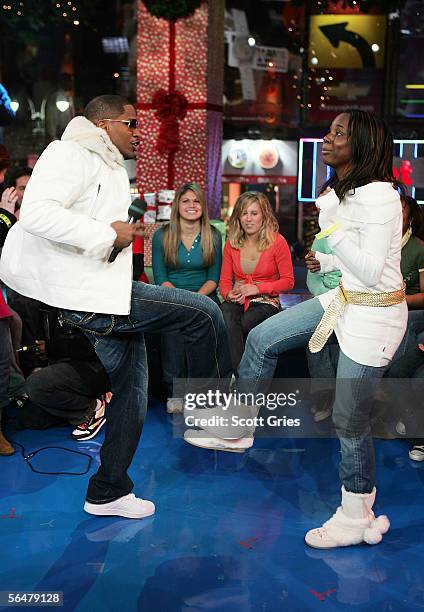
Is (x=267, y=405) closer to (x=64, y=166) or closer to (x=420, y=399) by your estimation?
(x=420, y=399)

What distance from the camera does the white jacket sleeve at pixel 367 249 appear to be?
2.46 metres

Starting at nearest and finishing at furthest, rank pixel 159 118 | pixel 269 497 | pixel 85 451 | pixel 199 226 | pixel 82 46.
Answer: pixel 269 497, pixel 85 451, pixel 199 226, pixel 159 118, pixel 82 46

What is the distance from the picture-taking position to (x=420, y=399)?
12.4ft

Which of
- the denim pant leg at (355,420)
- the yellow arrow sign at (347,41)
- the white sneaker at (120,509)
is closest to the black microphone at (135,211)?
the denim pant leg at (355,420)

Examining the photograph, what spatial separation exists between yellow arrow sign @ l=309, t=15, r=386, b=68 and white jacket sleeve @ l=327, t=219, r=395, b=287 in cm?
714

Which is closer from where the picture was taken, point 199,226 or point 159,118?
point 199,226

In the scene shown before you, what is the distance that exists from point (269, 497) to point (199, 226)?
76.4 inches

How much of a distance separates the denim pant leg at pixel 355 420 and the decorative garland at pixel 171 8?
4130mm

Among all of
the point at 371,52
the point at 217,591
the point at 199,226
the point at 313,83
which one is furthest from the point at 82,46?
the point at 217,591

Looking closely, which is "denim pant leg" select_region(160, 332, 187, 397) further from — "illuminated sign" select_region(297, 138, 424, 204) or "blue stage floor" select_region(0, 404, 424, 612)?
"illuminated sign" select_region(297, 138, 424, 204)

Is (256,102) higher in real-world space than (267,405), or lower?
higher

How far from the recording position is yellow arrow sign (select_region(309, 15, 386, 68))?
8.96m

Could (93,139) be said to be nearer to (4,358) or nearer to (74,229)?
(74,229)

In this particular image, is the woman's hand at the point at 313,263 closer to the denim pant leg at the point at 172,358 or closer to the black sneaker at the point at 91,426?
the denim pant leg at the point at 172,358
